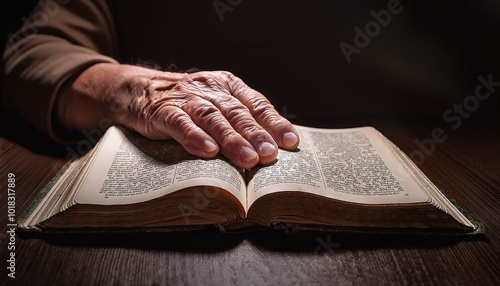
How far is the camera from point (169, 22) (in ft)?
4.28

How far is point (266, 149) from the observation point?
2.50ft

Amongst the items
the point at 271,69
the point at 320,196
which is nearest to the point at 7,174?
the point at 320,196

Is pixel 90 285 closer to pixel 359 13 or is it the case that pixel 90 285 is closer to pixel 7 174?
pixel 7 174

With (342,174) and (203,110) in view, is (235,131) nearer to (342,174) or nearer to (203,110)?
(203,110)

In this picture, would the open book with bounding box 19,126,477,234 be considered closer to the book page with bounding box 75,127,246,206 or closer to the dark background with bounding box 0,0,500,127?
the book page with bounding box 75,127,246,206

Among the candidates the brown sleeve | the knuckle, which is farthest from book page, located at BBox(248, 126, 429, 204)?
the brown sleeve

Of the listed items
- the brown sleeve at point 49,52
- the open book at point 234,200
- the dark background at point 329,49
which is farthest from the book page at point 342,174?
the brown sleeve at point 49,52

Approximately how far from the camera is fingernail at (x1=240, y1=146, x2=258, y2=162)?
74 cm

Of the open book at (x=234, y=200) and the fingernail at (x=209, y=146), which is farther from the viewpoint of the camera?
the fingernail at (x=209, y=146)

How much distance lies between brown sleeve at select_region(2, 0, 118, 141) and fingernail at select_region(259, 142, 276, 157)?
1.80 feet

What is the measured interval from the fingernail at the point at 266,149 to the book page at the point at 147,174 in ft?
0.20

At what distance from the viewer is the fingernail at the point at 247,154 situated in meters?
0.74

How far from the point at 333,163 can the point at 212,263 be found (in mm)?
330

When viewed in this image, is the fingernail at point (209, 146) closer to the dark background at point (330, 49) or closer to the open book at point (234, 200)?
the open book at point (234, 200)
